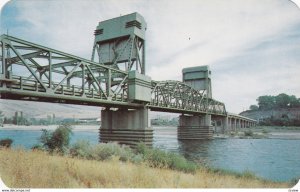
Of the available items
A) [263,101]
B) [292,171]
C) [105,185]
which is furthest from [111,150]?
[263,101]

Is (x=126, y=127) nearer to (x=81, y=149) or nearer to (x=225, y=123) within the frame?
(x=81, y=149)

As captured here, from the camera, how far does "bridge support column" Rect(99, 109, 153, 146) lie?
37572 mm

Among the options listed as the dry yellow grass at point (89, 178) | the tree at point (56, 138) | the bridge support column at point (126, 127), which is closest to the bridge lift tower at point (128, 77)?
the bridge support column at point (126, 127)

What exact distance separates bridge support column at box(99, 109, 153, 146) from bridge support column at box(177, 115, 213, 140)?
45.1 metres

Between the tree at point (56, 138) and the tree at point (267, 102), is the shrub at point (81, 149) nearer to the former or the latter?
the tree at point (56, 138)

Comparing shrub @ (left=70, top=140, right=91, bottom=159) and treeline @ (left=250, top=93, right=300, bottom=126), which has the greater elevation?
treeline @ (left=250, top=93, right=300, bottom=126)

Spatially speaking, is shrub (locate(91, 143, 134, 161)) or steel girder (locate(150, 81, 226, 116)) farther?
steel girder (locate(150, 81, 226, 116))

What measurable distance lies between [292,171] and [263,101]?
10881cm

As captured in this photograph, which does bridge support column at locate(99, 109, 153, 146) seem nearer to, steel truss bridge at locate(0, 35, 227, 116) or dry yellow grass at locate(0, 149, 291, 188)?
steel truss bridge at locate(0, 35, 227, 116)

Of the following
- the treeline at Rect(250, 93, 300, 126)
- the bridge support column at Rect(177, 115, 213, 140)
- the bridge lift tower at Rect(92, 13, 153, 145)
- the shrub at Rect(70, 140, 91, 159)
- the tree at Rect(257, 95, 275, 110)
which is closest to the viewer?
the shrub at Rect(70, 140, 91, 159)

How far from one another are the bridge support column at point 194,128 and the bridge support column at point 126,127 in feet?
148

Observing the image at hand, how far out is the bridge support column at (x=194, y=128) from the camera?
81.7 metres

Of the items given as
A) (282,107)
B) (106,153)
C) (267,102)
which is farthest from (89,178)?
(267,102)

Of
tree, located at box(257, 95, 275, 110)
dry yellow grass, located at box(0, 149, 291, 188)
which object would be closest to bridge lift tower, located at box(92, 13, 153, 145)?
dry yellow grass, located at box(0, 149, 291, 188)
